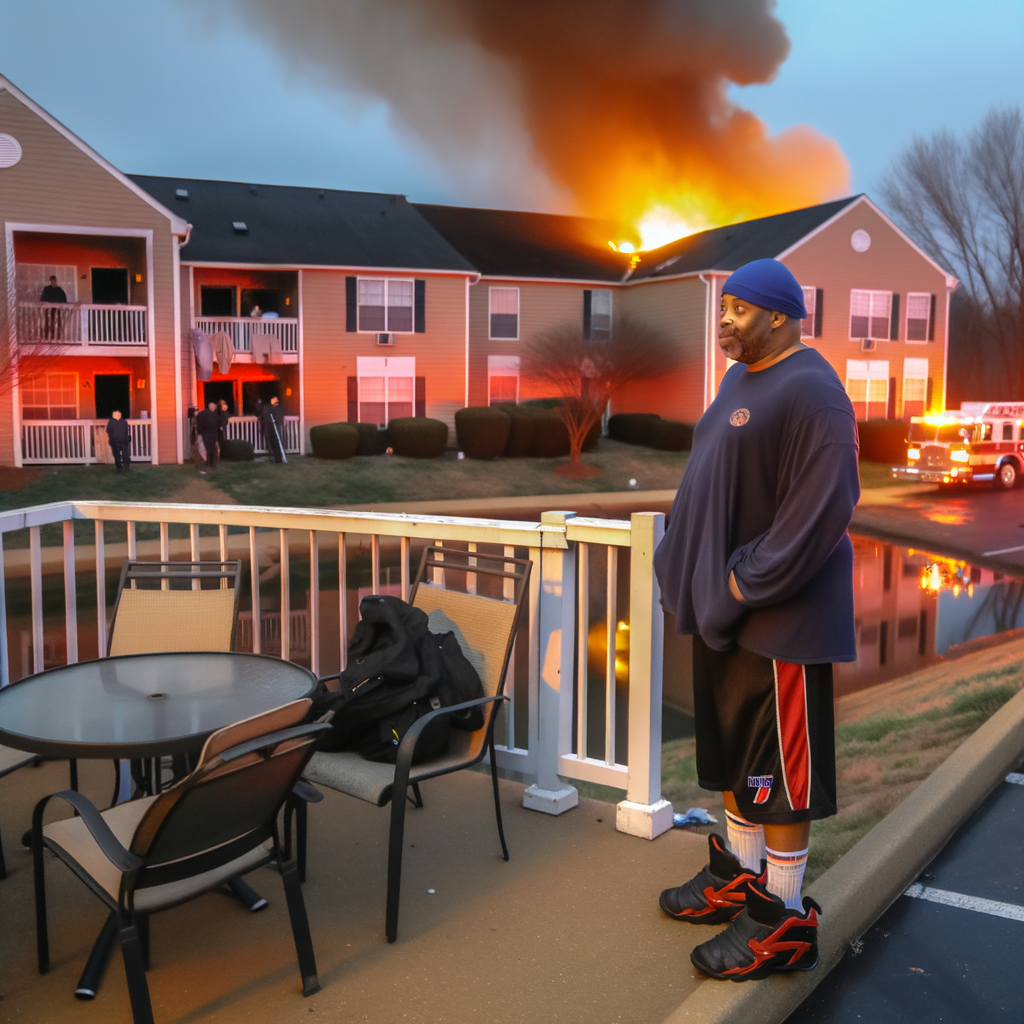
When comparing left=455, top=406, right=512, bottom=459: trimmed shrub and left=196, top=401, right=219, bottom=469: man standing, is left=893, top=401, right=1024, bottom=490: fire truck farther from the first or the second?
left=196, top=401, right=219, bottom=469: man standing

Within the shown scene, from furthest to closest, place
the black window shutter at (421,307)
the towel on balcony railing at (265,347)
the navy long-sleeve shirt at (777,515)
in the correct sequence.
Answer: the black window shutter at (421,307), the towel on balcony railing at (265,347), the navy long-sleeve shirt at (777,515)

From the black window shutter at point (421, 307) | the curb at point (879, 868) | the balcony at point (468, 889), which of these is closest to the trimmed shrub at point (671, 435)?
the black window shutter at point (421, 307)

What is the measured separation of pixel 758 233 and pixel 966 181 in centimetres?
2395

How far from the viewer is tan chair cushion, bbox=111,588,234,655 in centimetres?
420

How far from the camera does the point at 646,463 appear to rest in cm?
2891

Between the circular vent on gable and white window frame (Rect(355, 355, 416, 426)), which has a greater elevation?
the circular vent on gable

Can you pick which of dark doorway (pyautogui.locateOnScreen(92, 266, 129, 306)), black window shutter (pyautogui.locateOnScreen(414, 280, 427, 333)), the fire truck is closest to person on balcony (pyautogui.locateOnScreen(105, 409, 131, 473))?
dark doorway (pyautogui.locateOnScreen(92, 266, 129, 306))

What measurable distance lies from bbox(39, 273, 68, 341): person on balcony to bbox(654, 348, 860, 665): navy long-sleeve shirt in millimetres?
22756

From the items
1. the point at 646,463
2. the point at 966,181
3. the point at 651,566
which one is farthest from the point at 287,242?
the point at 966,181

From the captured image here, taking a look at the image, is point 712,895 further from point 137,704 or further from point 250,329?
point 250,329

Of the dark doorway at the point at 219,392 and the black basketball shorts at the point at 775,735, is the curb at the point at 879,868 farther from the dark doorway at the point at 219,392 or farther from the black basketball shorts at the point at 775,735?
the dark doorway at the point at 219,392

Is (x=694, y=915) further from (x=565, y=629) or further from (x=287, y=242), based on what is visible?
(x=287, y=242)

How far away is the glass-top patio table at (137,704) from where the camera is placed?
2.86 meters

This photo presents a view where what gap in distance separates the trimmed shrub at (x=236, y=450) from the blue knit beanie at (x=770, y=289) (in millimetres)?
23506
